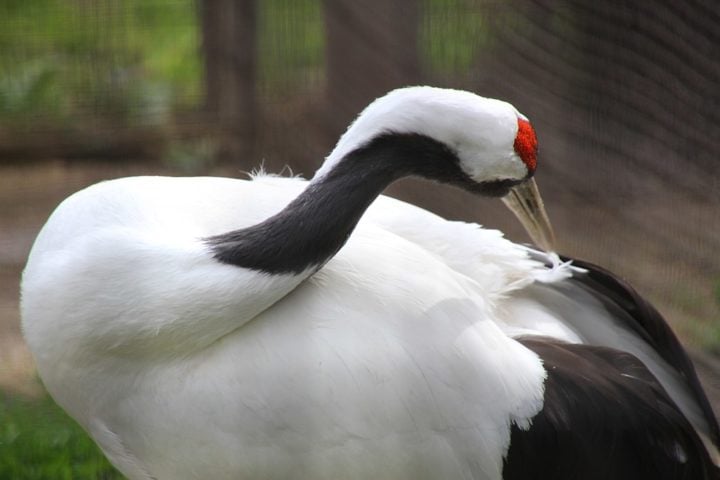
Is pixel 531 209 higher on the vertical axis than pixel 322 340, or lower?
higher

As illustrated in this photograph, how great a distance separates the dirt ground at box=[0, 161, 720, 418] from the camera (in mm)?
3834

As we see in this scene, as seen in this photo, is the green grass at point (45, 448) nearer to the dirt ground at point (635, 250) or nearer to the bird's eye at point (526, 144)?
the dirt ground at point (635, 250)

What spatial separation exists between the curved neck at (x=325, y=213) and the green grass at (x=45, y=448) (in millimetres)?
1184

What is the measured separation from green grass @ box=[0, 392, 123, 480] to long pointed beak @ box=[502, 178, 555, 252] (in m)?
1.40

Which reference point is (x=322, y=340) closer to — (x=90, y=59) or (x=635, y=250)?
(x=635, y=250)

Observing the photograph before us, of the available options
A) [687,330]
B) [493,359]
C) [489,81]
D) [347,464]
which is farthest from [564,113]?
[347,464]

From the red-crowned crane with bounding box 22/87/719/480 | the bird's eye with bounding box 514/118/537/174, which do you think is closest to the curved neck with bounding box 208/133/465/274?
the red-crowned crane with bounding box 22/87/719/480

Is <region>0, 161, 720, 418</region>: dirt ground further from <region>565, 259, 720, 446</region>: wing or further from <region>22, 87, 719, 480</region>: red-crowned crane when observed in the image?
<region>22, 87, 719, 480</region>: red-crowned crane

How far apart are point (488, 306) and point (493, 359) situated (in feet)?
0.73

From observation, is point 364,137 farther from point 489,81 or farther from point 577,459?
point 489,81

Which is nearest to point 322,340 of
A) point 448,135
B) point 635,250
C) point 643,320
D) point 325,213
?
point 325,213

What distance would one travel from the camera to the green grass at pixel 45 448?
332 cm

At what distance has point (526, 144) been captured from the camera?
250 cm

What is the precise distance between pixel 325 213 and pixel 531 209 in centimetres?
55
